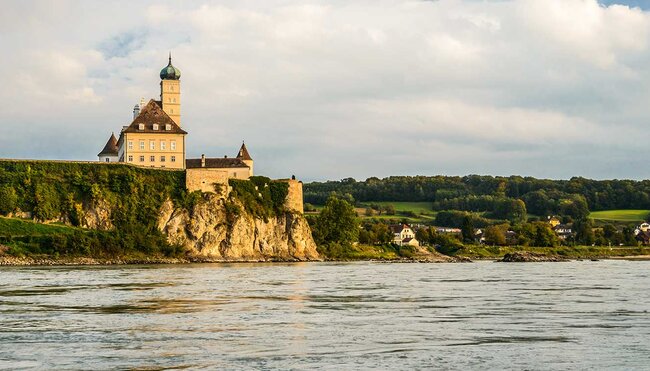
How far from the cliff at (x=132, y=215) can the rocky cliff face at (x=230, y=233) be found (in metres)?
0.11

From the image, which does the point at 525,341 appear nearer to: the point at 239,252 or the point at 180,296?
the point at 180,296

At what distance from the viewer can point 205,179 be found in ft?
319

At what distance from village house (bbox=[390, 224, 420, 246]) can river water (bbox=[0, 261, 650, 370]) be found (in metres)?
84.8

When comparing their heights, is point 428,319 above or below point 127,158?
below

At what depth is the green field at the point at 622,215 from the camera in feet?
547

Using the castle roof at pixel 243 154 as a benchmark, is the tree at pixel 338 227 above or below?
below

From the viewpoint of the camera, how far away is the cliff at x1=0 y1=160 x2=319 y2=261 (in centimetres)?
8600

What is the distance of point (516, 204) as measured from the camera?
175m

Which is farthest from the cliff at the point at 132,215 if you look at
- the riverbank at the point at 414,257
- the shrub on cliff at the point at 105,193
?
the riverbank at the point at 414,257

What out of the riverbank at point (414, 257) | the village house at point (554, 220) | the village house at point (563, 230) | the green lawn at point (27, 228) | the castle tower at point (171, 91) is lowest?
the riverbank at point (414, 257)

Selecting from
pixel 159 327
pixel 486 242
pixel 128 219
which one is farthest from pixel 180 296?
pixel 486 242

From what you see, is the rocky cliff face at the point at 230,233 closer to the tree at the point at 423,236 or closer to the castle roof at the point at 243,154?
the castle roof at the point at 243,154

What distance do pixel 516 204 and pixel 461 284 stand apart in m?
130

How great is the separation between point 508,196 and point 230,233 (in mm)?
113905
